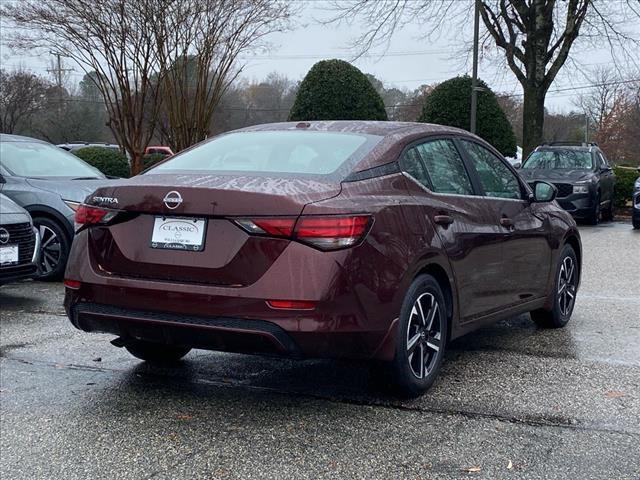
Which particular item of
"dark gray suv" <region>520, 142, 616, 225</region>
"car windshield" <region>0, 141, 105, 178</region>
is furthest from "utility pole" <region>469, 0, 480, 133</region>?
"car windshield" <region>0, 141, 105, 178</region>

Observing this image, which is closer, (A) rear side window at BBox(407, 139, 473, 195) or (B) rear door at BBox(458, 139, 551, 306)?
(A) rear side window at BBox(407, 139, 473, 195)

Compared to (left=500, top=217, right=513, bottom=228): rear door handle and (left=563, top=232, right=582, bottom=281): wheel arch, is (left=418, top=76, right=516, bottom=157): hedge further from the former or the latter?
(left=500, top=217, right=513, bottom=228): rear door handle

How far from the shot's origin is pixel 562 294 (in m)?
6.33

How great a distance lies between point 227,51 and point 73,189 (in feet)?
32.2

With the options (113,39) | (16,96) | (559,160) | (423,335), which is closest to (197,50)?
(113,39)

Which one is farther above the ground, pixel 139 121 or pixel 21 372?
pixel 139 121

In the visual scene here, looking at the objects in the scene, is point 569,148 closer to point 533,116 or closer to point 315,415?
point 533,116

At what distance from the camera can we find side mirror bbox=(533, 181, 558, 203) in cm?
589

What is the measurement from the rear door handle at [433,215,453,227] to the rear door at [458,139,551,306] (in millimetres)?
638

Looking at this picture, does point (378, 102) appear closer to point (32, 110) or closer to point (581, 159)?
point (581, 159)

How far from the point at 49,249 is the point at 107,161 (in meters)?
10.0

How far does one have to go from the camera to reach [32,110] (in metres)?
37.4

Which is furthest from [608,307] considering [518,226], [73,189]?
[73,189]

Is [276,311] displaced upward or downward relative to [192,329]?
upward
